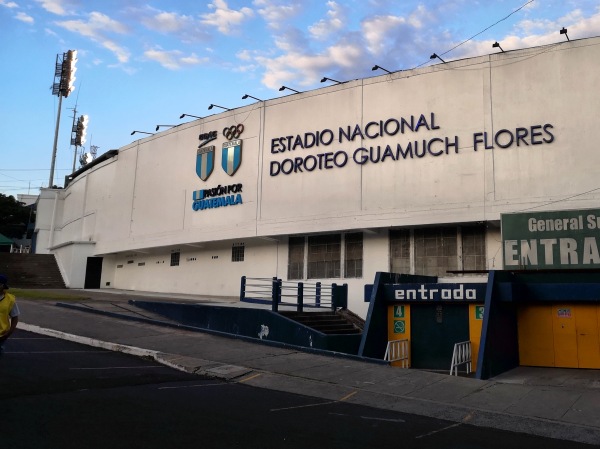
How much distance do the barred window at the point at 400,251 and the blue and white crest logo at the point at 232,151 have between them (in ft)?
33.6

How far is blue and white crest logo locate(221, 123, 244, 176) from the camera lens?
29750mm

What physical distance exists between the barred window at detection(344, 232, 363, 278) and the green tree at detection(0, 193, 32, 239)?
64.8 meters

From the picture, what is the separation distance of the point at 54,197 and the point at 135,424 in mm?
52485

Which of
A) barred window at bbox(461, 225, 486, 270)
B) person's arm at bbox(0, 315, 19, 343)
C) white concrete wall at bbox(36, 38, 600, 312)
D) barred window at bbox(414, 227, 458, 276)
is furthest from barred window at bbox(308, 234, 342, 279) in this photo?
person's arm at bbox(0, 315, 19, 343)

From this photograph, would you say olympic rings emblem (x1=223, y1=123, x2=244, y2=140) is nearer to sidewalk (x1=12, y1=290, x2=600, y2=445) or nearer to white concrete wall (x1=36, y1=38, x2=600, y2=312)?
white concrete wall (x1=36, y1=38, x2=600, y2=312)

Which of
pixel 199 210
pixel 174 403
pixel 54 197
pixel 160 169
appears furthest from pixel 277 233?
Result: pixel 54 197

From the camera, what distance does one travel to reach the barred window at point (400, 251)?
23.9m

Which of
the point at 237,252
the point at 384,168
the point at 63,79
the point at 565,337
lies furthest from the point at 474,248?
the point at 63,79

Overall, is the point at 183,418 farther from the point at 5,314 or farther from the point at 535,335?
the point at 535,335

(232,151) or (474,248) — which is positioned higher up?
(232,151)

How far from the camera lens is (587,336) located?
16156mm

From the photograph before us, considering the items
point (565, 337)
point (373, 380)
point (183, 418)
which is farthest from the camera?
point (565, 337)

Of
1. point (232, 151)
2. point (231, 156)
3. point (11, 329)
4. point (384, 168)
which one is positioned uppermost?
point (232, 151)

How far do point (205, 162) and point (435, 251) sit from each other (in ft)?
50.0
